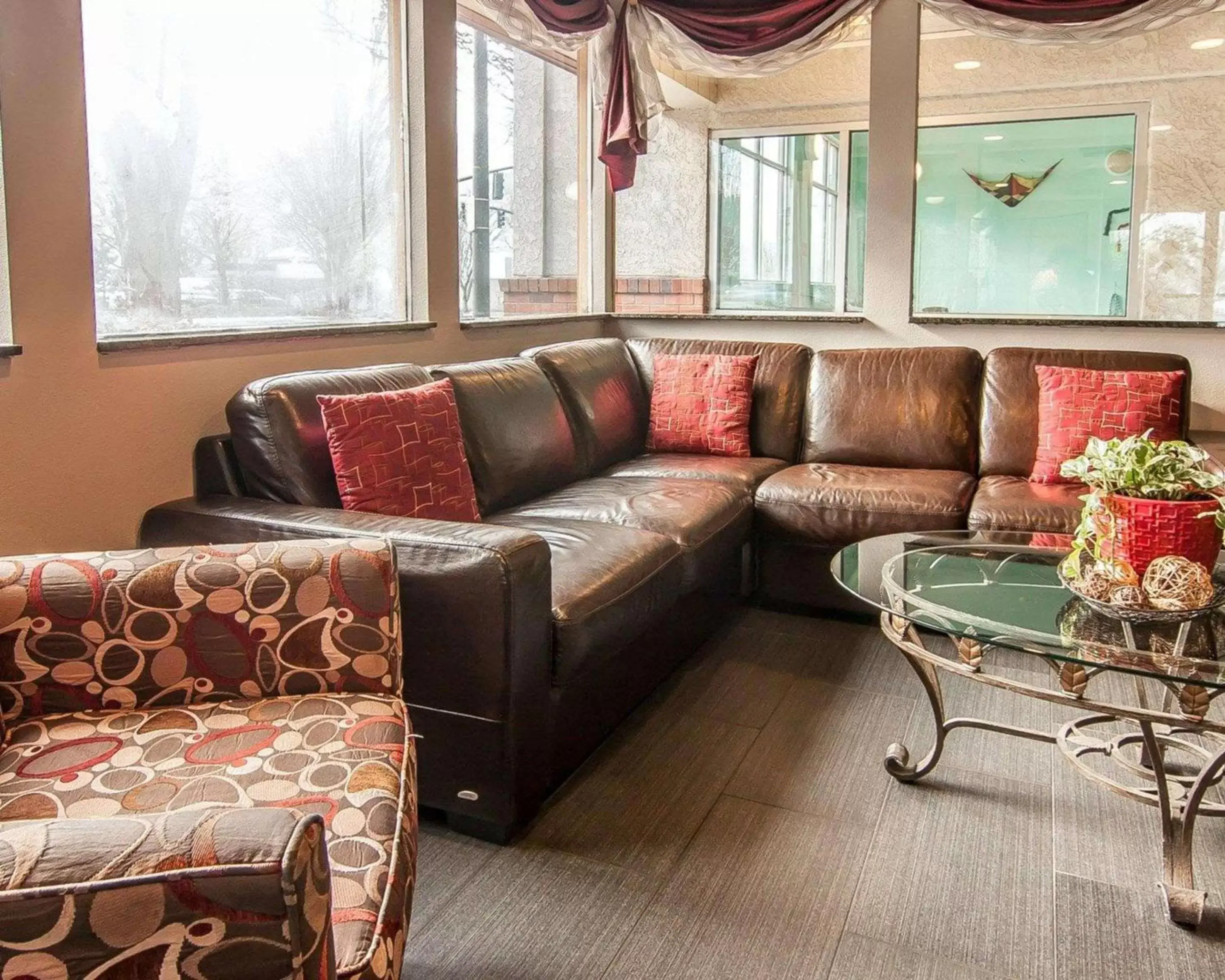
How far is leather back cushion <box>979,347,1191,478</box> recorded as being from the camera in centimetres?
365

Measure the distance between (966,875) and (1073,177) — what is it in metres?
4.04

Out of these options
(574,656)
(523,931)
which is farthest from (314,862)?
(574,656)

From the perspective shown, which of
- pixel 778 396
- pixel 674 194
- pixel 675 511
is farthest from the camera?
pixel 674 194

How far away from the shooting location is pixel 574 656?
2.15 meters

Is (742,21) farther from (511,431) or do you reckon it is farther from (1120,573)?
(1120,573)

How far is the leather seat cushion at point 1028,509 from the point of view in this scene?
3.05 m

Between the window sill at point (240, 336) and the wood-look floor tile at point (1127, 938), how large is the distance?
7.50 ft

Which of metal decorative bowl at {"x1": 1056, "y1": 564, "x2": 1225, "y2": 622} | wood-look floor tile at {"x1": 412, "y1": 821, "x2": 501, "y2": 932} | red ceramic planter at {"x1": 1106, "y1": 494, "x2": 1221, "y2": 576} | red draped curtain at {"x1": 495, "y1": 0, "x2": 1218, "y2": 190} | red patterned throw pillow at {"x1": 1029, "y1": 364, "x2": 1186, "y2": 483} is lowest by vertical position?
wood-look floor tile at {"x1": 412, "y1": 821, "x2": 501, "y2": 932}

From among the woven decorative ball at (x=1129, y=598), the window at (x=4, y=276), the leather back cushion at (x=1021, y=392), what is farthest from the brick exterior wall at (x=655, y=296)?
the woven decorative ball at (x=1129, y=598)

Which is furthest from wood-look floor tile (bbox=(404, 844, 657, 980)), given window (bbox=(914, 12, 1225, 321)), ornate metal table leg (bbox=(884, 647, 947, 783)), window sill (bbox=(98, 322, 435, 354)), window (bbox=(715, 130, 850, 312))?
window (bbox=(715, 130, 850, 312))

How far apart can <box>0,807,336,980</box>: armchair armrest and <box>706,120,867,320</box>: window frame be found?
16.4ft

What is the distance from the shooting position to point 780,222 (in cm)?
589

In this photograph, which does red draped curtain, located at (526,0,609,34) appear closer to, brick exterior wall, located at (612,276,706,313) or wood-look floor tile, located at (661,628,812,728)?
brick exterior wall, located at (612,276,706,313)

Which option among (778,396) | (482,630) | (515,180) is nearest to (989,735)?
(482,630)
